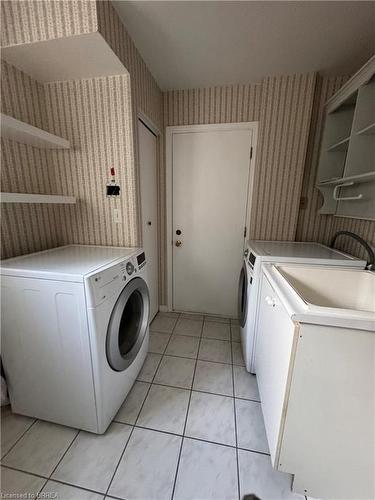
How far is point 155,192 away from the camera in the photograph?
2.27m

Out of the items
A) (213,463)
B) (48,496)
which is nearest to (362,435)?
(213,463)

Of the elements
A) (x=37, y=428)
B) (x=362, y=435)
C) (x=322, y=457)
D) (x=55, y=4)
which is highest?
(x=55, y=4)

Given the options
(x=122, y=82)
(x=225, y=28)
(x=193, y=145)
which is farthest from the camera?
(x=193, y=145)

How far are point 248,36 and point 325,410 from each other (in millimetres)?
2118

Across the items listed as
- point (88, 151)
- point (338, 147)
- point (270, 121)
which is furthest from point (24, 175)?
point (338, 147)

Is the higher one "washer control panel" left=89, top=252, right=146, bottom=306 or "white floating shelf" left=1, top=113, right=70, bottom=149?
"white floating shelf" left=1, top=113, right=70, bottom=149

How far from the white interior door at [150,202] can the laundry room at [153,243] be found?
0.04 meters

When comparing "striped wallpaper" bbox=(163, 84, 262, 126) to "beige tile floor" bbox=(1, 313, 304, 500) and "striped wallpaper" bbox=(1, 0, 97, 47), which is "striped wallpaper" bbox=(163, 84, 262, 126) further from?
"beige tile floor" bbox=(1, 313, 304, 500)

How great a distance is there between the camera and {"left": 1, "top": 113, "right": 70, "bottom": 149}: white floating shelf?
1.10 metres

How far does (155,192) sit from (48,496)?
2.20 metres

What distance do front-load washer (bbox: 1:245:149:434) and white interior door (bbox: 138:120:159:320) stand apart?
757 millimetres

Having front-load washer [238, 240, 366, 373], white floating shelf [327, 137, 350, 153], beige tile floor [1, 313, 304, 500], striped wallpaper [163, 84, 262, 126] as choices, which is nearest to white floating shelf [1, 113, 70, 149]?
striped wallpaper [163, 84, 262, 126]

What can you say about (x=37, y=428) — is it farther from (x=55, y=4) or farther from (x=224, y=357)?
(x=55, y=4)

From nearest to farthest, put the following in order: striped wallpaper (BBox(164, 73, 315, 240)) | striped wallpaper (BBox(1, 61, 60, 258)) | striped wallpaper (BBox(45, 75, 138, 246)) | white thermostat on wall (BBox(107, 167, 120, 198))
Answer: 1. striped wallpaper (BBox(1, 61, 60, 258))
2. striped wallpaper (BBox(45, 75, 138, 246))
3. white thermostat on wall (BBox(107, 167, 120, 198))
4. striped wallpaper (BBox(164, 73, 315, 240))
